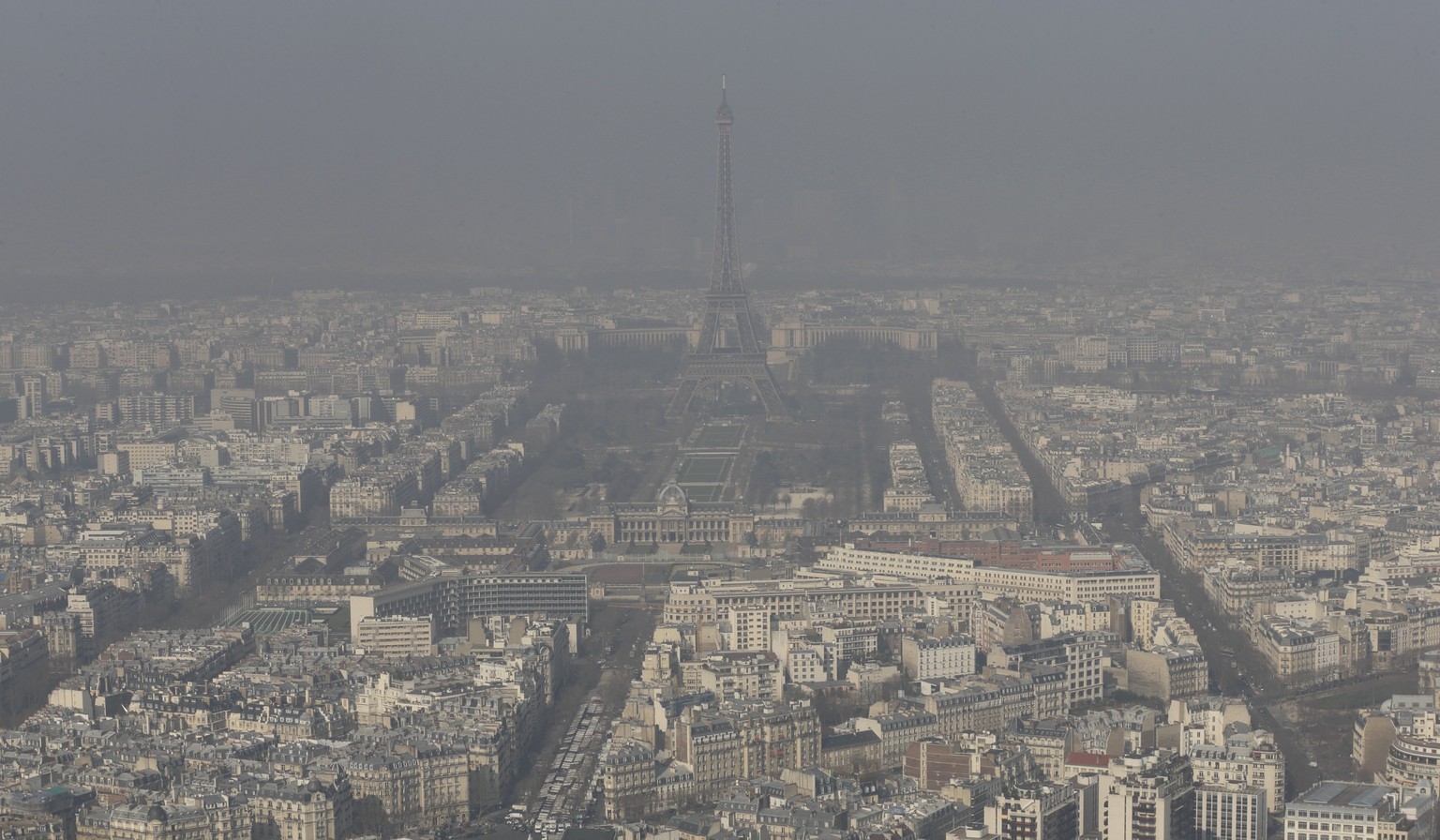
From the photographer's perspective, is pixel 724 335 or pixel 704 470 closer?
pixel 704 470

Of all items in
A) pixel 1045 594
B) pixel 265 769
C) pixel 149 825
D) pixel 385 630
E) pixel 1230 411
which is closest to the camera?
pixel 149 825

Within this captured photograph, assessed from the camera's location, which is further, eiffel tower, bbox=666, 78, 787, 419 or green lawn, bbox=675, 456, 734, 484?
eiffel tower, bbox=666, 78, 787, 419

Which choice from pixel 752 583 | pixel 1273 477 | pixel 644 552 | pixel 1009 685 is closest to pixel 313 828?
pixel 1009 685

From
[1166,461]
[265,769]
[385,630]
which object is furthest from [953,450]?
[265,769]

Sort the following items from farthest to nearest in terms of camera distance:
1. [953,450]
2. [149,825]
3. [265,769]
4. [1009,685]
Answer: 1. [953,450]
2. [1009,685]
3. [265,769]
4. [149,825]

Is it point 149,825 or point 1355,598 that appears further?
point 1355,598

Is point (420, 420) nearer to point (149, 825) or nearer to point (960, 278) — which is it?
point (960, 278)

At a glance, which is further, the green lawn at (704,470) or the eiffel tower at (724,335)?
the eiffel tower at (724,335)
